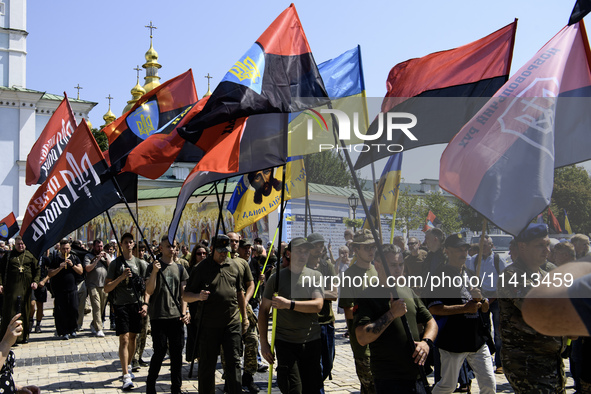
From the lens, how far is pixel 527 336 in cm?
491

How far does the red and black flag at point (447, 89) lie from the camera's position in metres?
6.75

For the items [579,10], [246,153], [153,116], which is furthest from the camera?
[153,116]

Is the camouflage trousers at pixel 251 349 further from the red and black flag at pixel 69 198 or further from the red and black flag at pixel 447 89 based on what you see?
the red and black flag at pixel 447 89

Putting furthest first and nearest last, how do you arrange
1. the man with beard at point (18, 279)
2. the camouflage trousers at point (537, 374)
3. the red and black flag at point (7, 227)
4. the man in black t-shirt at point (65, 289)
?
the red and black flag at point (7, 227)
the man in black t-shirt at point (65, 289)
the man with beard at point (18, 279)
the camouflage trousers at point (537, 374)

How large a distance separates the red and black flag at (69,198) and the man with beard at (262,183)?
9.76 feet

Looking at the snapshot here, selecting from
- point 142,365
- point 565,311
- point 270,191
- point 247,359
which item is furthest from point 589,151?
point 142,365

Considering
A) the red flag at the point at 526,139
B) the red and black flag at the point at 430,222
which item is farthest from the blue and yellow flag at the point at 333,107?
the red flag at the point at 526,139

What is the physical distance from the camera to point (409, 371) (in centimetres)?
476

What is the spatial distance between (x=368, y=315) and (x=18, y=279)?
385 inches

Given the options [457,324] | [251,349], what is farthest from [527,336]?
[251,349]

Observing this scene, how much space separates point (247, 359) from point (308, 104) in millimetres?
3725

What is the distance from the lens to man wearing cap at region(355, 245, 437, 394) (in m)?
4.70

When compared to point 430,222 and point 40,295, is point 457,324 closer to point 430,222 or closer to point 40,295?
point 430,222

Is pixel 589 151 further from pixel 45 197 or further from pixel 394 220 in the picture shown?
pixel 45 197
